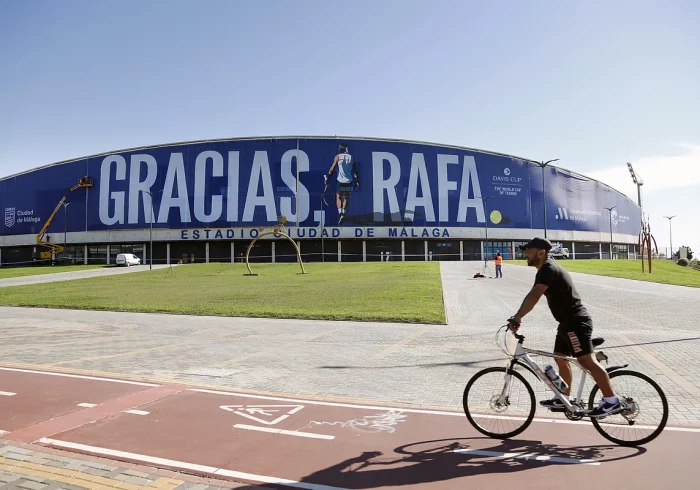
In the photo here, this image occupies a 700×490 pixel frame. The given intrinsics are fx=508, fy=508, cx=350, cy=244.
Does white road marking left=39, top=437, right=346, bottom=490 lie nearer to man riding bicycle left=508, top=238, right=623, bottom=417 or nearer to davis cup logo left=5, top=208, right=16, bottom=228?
man riding bicycle left=508, top=238, right=623, bottom=417

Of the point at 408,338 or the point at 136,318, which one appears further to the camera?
the point at 136,318

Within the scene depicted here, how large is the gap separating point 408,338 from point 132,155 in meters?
70.6

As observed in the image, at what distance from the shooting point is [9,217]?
7994 cm

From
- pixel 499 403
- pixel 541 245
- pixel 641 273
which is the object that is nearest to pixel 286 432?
pixel 499 403

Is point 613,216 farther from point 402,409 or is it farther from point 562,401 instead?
point 562,401

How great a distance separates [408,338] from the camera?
1227cm

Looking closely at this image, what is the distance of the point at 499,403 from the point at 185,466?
324cm

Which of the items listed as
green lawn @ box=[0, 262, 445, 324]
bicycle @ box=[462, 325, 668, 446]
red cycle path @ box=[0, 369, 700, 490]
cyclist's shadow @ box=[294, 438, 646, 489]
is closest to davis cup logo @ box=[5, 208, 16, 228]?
green lawn @ box=[0, 262, 445, 324]

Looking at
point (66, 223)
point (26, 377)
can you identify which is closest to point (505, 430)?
point (26, 377)

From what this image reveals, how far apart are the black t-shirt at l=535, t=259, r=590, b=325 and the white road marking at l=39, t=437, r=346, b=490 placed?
280 cm

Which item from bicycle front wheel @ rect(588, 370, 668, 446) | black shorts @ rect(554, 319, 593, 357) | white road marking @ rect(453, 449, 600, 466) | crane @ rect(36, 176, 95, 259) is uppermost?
crane @ rect(36, 176, 95, 259)

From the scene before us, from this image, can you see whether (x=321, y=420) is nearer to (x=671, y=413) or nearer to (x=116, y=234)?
(x=671, y=413)

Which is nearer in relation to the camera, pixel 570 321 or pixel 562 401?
pixel 570 321

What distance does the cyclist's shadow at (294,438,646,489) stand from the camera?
4395 millimetres
